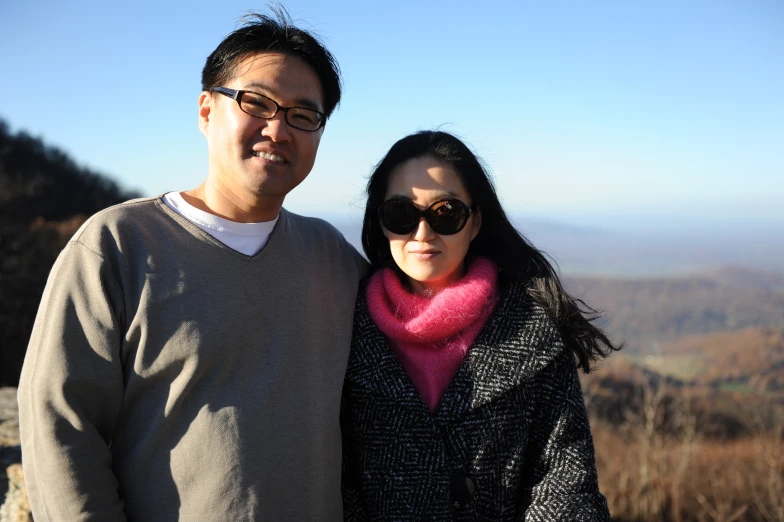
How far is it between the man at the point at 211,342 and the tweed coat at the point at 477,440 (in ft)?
0.54

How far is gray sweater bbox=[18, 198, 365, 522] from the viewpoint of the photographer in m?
1.85

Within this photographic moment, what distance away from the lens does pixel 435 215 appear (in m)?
2.47

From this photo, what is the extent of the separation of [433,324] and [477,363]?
23 centimetres

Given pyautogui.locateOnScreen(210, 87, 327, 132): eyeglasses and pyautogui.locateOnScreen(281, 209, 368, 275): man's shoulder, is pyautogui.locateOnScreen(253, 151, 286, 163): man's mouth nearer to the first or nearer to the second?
pyautogui.locateOnScreen(210, 87, 327, 132): eyeglasses

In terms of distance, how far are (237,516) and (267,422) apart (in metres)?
0.30

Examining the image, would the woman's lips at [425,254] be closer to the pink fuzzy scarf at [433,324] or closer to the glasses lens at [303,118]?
the pink fuzzy scarf at [433,324]

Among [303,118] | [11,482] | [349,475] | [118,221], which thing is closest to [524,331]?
[349,475]

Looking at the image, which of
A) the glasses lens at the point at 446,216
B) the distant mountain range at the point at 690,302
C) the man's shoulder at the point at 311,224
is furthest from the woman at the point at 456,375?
the distant mountain range at the point at 690,302

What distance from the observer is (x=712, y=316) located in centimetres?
3381

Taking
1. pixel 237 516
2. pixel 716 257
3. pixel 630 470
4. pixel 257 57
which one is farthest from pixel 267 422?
pixel 716 257

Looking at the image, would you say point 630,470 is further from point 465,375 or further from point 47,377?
point 47,377

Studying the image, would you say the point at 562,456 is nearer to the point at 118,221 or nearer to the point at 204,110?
the point at 118,221

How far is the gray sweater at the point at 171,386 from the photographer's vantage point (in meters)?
1.85

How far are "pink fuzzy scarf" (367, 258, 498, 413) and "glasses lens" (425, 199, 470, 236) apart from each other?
0.25m
